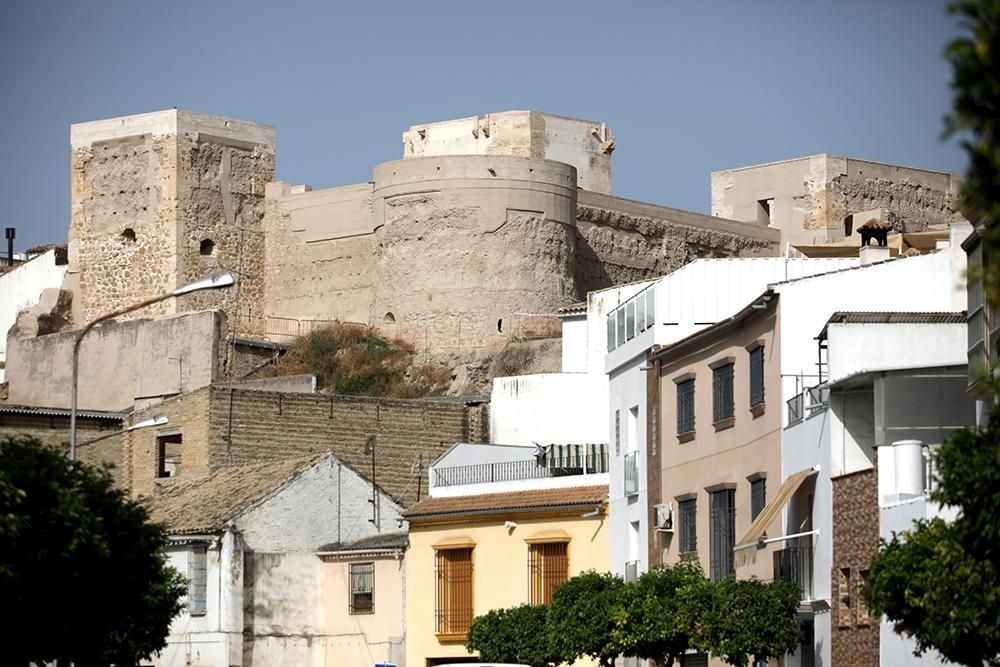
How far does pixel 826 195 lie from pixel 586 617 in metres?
50.2

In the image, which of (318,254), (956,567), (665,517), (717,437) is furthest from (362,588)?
(318,254)

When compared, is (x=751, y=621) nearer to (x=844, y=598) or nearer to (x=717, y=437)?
(x=844, y=598)

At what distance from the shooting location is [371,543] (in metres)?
40.2

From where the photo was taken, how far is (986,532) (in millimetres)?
15688

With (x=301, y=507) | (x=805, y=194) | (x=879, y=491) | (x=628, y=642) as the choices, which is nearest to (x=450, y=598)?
(x=301, y=507)

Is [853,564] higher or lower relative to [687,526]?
lower

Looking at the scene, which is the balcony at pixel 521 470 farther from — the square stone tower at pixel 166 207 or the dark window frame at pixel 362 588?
the square stone tower at pixel 166 207

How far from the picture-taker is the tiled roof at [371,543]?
3972 cm

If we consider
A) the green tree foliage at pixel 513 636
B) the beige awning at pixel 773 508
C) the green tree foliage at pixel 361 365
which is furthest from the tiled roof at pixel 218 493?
the green tree foliage at pixel 361 365

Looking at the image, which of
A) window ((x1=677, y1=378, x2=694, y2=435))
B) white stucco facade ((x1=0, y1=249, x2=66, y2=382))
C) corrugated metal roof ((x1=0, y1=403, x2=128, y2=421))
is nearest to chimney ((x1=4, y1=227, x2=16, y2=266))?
white stucco facade ((x1=0, y1=249, x2=66, y2=382))

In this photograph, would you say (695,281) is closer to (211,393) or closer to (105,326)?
(211,393)

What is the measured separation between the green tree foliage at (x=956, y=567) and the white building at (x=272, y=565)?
65.5ft

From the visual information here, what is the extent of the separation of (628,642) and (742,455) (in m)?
3.73

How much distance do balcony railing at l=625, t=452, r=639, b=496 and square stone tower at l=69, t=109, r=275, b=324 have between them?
38.1 metres
